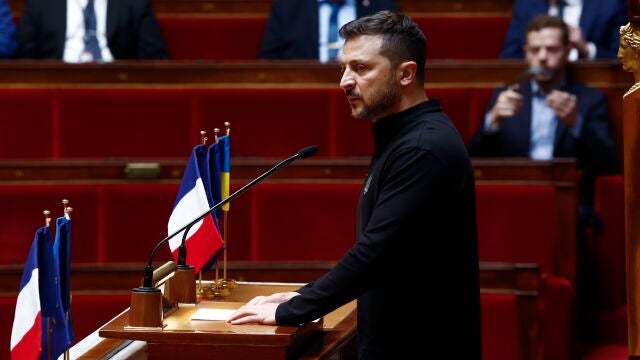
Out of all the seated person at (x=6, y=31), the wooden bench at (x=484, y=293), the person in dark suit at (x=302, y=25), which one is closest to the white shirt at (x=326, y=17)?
the person in dark suit at (x=302, y=25)

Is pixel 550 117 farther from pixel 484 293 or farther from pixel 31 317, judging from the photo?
pixel 31 317

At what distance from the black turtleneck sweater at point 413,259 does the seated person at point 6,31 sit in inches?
41.2

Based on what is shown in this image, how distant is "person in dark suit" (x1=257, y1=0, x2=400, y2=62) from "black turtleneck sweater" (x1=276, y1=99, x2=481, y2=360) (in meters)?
0.97

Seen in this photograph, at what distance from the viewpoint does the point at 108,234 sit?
3.80ft

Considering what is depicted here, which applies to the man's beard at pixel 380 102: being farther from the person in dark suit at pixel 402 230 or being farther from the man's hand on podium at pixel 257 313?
the man's hand on podium at pixel 257 313

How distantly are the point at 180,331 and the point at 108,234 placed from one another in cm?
57

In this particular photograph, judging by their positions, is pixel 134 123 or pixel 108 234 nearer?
pixel 108 234

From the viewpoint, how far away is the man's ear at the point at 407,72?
0.63 metres

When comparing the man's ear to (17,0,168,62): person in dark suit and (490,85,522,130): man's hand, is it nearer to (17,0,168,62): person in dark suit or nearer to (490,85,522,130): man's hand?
(490,85,522,130): man's hand

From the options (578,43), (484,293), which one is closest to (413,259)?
(484,293)

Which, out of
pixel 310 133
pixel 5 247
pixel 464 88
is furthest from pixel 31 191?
pixel 464 88

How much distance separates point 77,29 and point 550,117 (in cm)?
68

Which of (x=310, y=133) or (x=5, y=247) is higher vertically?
(x=310, y=133)

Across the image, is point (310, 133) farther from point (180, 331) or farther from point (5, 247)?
point (180, 331)
